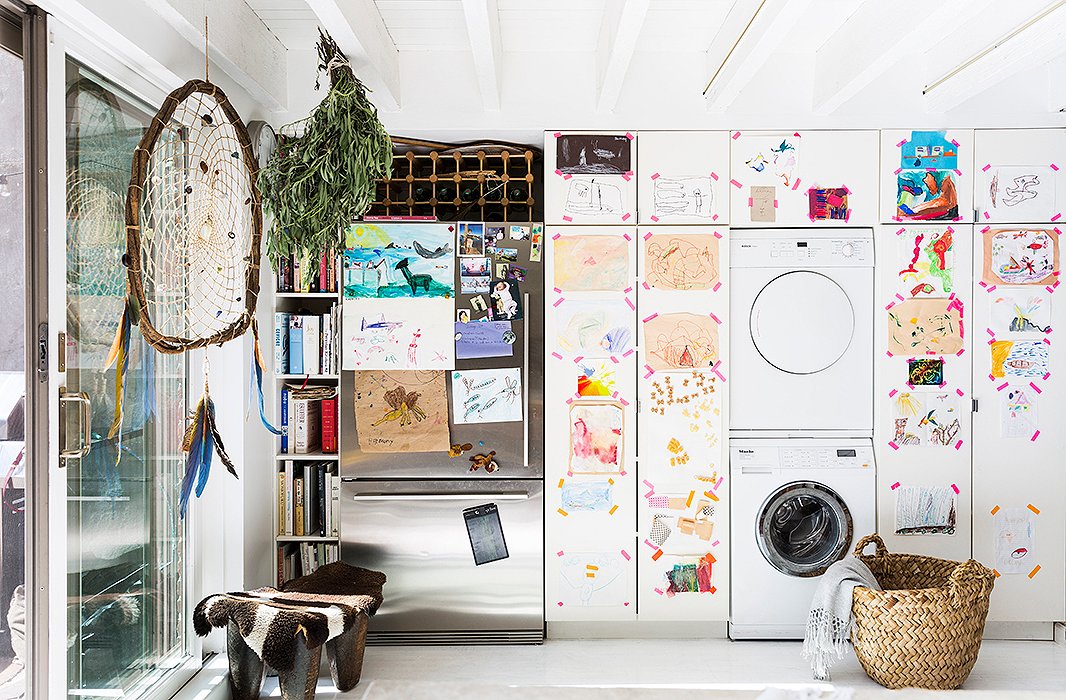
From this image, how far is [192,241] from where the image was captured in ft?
8.47

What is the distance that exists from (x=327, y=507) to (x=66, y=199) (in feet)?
6.33

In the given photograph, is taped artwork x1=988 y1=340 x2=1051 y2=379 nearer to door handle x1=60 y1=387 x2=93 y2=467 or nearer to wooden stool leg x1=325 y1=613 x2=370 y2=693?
wooden stool leg x1=325 y1=613 x2=370 y2=693

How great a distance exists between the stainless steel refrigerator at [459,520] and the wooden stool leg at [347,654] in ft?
1.62

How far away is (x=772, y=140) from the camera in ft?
12.2

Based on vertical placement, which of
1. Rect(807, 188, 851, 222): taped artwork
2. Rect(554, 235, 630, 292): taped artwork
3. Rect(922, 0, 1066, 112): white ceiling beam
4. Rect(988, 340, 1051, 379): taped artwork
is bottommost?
Rect(988, 340, 1051, 379): taped artwork

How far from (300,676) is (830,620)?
2.00 metres

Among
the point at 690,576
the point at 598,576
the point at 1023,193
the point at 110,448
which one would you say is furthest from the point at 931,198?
the point at 110,448

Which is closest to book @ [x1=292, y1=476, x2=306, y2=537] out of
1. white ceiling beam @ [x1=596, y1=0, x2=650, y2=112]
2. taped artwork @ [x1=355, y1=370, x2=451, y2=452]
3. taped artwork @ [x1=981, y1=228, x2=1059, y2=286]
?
taped artwork @ [x1=355, y1=370, x2=451, y2=452]

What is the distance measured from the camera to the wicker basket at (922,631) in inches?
125

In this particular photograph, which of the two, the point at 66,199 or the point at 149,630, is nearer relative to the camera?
the point at 66,199

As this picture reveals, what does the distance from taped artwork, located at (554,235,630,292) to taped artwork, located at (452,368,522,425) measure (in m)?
Answer: 0.47

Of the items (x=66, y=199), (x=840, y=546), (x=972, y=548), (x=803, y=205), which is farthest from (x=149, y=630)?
(x=972, y=548)

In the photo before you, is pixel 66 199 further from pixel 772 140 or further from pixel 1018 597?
pixel 1018 597

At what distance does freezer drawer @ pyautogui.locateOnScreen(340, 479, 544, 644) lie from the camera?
12.2 feet
